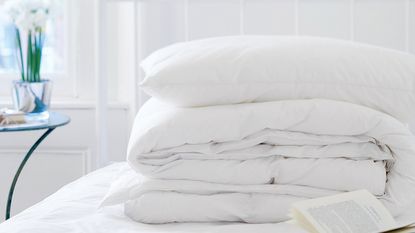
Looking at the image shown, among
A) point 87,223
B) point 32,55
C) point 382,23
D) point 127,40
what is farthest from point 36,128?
point 382,23

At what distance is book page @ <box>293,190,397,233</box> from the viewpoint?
1175mm

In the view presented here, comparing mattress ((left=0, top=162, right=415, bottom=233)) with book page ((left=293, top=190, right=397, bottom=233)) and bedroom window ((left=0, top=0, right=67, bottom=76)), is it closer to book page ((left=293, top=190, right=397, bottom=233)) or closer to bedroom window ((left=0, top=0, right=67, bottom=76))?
book page ((left=293, top=190, right=397, bottom=233))

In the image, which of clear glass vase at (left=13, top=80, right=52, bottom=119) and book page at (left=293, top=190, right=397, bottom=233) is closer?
book page at (left=293, top=190, right=397, bottom=233)

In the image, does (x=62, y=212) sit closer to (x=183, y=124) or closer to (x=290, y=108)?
(x=183, y=124)

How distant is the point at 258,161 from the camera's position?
140 centimetres

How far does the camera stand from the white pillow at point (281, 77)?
1.43 m

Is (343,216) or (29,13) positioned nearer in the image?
(343,216)


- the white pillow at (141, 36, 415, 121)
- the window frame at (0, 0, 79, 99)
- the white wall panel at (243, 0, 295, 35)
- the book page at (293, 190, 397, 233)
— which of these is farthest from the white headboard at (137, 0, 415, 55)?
the book page at (293, 190, 397, 233)

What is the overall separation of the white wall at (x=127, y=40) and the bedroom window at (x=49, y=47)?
0.10 meters

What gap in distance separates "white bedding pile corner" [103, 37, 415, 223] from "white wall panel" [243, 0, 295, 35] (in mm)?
1045

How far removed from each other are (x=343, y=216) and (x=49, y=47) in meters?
1.80

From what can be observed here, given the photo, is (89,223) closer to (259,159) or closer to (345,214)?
(259,159)

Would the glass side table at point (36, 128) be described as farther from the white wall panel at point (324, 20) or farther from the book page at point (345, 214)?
the book page at point (345, 214)

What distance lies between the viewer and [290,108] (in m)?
1.40
